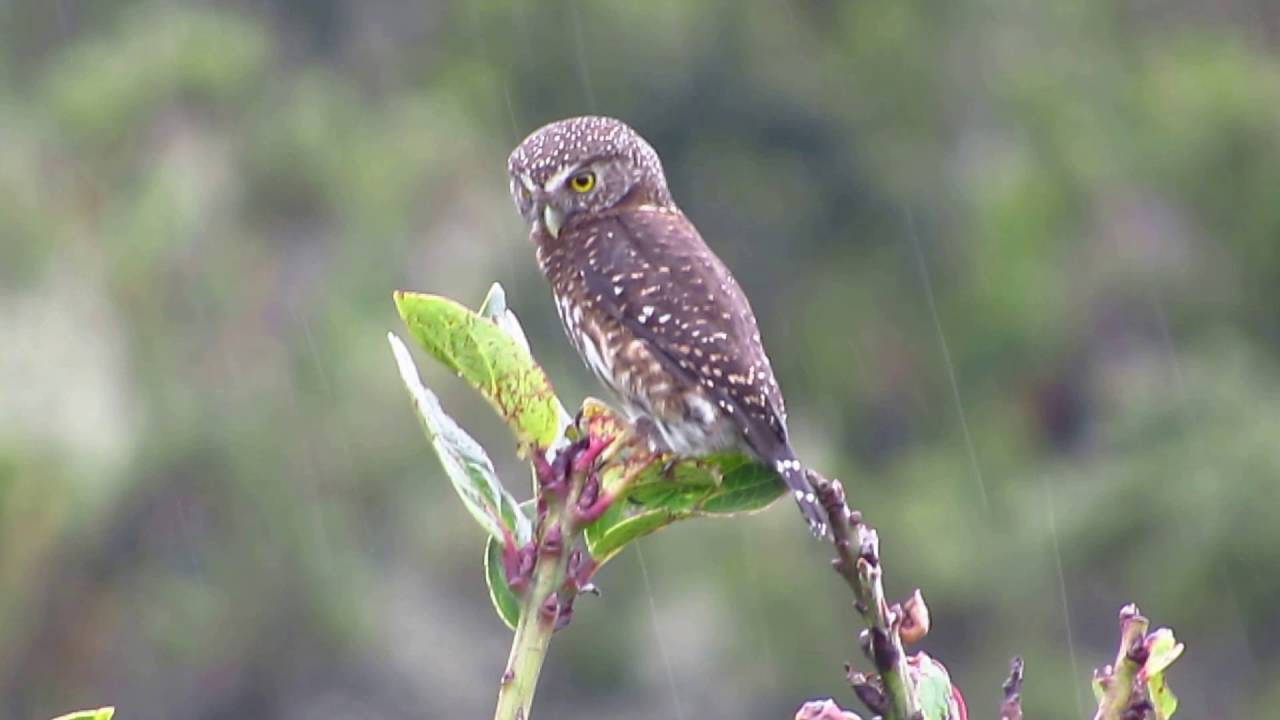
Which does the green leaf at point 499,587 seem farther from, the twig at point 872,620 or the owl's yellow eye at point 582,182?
the owl's yellow eye at point 582,182

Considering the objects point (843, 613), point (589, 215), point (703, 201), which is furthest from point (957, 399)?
point (589, 215)

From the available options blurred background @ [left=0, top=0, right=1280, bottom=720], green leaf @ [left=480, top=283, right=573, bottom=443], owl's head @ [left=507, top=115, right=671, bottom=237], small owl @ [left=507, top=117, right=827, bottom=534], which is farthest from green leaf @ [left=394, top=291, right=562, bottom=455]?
blurred background @ [left=0, top=0, right=1280, bottom=720]

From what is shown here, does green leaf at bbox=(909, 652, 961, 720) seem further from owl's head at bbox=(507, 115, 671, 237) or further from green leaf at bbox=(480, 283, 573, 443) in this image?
owl's head at bbox=(507, 115, 671, 237)

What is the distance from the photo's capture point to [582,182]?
3.16 m

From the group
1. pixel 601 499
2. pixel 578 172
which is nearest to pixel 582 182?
pixel 578 172

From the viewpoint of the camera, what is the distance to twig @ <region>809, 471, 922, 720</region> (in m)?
1.13

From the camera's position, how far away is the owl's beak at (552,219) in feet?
10.1

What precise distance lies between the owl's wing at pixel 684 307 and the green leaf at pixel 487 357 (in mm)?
1040

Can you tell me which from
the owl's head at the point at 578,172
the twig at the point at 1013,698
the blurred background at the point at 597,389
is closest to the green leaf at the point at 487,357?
the twig at the point at 1013,698

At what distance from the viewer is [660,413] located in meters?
2.55

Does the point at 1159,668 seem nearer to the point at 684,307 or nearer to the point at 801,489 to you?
the point at 801,489

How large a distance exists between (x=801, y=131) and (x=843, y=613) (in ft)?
29.8

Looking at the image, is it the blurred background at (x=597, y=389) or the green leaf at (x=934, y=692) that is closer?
the green leaf at (x=934, y=692)

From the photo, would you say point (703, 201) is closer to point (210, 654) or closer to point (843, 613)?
point (843, 613)
